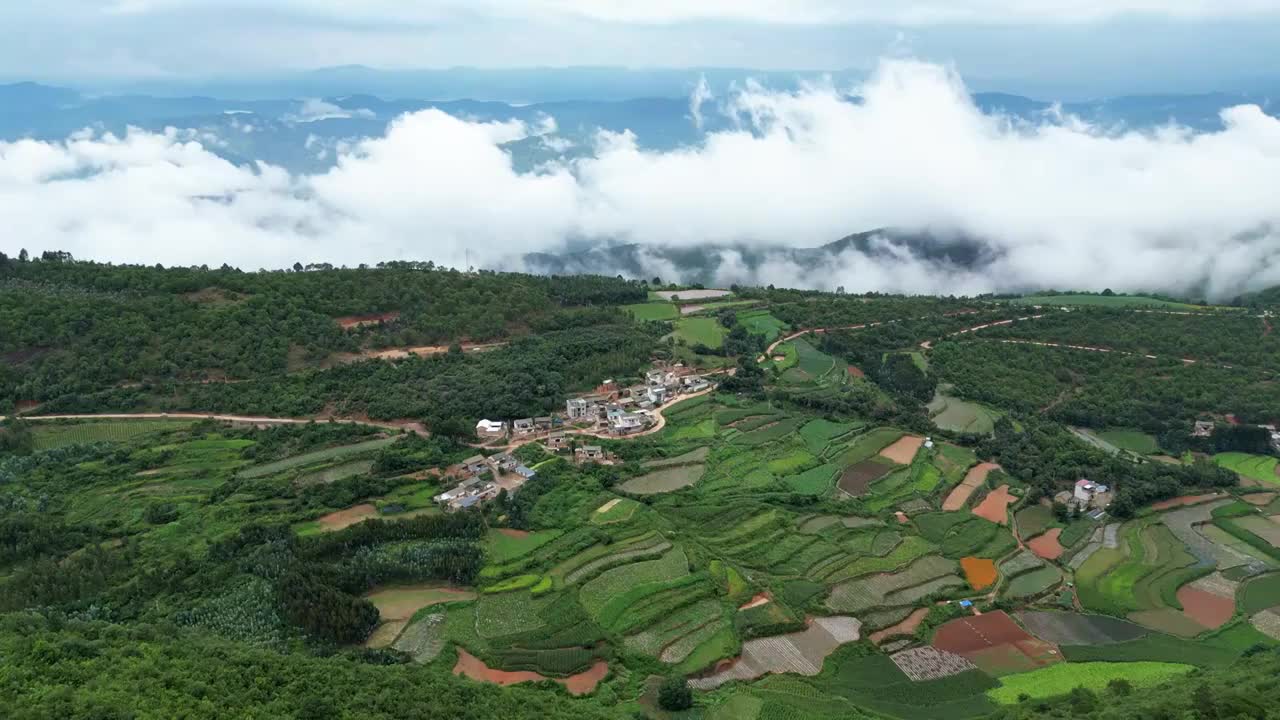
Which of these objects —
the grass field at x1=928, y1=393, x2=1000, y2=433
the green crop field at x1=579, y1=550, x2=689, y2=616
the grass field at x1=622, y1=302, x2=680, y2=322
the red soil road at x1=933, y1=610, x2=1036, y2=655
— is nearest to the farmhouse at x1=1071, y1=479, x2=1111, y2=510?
the grass field at x1=928, y1=393, x2=1000, y2=433

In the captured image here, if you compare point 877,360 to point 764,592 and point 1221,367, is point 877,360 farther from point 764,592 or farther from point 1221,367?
point 764,592

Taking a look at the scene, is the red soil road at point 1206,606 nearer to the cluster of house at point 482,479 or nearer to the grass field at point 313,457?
the cluster of house at point 482,479

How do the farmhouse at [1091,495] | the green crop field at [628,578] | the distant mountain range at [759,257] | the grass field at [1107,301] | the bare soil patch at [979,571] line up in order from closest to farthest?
the green crop field at [628,578] → the bare soil patch at [979,571] → the farmhouse at [1091,495] → the grass field at [1107,301] → the distant mountain range at [759,257]

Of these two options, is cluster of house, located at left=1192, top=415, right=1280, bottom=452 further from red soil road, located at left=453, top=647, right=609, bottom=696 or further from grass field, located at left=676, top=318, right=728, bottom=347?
red soil road, located at left=453, top=647, right=609, bottom=696

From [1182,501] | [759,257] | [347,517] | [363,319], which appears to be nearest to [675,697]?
[347,517]

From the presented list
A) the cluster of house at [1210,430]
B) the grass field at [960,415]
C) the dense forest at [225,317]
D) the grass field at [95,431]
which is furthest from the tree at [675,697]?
the cluster of house at [1210,430]

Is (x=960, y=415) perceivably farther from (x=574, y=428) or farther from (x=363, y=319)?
(x=363, y=319)

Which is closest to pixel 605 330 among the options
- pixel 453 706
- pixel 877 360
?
pixel 877 360
